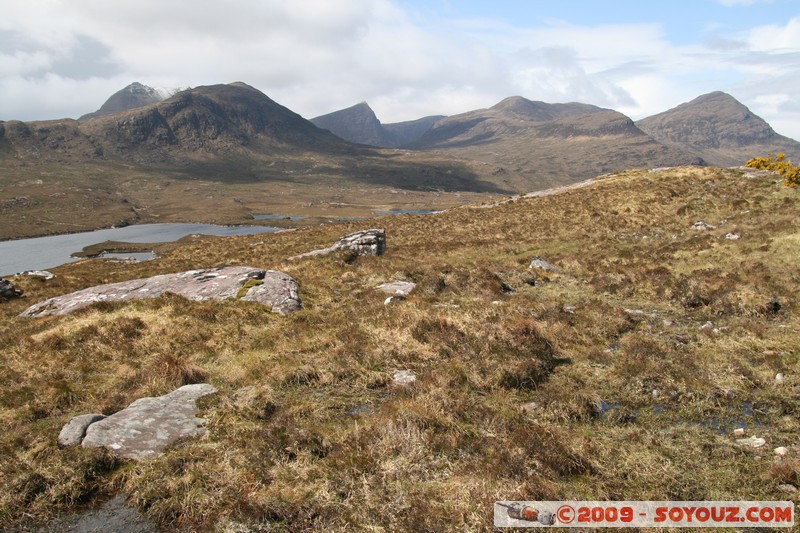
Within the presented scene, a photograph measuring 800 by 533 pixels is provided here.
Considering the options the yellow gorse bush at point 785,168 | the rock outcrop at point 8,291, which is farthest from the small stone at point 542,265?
the rock outcrop at point 8,291

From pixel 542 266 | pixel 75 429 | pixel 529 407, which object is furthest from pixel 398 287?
pixel 75 429

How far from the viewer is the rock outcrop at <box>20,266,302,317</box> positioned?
750 inches

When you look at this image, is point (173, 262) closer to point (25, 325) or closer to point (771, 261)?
point (25, 325)

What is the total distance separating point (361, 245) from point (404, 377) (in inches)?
891

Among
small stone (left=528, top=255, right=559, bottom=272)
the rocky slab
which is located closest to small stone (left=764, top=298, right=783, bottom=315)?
small stone (left=528, top=255, right=559, bottom=272)

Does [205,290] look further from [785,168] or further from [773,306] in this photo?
[785,168]

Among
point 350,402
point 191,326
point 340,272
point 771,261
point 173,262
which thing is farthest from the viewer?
point 173,262

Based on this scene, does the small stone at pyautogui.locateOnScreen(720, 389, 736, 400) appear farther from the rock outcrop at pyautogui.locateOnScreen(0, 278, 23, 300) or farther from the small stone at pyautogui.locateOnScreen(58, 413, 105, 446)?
the rock outcrop at pyautogui.locateOnScreen(0, 278, 23, 300)

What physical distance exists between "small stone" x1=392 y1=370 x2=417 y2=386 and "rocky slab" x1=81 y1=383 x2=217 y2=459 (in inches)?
189

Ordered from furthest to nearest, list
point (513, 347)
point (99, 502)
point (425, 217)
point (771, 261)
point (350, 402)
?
point (425, 217) < point (771, 261) < point (513, 347) < point (350, 402) < point (99, 502)

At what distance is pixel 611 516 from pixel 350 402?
19.6 feet

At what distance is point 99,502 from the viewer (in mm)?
6949

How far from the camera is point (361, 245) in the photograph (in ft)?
110

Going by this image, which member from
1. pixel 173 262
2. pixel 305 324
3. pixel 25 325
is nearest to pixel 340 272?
pixel 305 324
